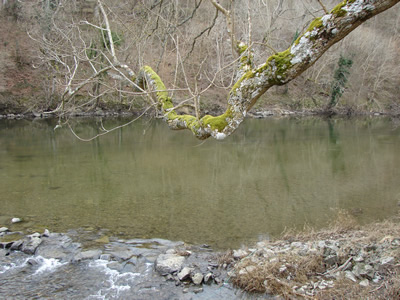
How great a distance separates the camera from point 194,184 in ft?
35.4

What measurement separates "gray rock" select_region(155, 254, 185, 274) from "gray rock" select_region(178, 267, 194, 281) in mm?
150

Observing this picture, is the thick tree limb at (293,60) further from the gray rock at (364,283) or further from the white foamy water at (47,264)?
the white foamy water at (47,264)

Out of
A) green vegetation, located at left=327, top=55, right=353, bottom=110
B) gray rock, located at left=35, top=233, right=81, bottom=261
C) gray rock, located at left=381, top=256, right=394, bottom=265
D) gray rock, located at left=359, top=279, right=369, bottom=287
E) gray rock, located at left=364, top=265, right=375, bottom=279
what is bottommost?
gray rock, located at left=35, top=233, right=81, bottom=261

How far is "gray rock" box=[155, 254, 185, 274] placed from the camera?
531 centimetres

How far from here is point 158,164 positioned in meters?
13.5

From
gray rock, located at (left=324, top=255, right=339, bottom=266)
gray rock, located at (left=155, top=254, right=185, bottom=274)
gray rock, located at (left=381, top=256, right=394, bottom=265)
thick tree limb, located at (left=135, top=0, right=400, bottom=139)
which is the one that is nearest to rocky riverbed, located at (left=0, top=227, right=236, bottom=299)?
gray rock, located at (left=155, top=254, right=185, bottom=274)

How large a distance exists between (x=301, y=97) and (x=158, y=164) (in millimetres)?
29167

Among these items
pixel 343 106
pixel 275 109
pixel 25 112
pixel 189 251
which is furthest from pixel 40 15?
pixel 343 106

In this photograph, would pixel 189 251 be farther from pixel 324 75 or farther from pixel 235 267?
pixel 324 75

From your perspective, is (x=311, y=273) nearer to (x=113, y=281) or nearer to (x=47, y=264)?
(x=113, y=281)

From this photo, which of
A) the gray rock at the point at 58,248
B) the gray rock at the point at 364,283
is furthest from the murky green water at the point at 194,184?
the gray rock at the point at 364,283

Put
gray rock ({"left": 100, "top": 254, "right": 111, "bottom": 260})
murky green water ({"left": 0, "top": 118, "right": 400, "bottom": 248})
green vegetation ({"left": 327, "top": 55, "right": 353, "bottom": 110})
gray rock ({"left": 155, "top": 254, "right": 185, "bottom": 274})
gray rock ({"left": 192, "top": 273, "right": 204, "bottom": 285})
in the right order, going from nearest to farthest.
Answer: gray rock ({"left": 192, "top": 273, "right": 204, "bottom": 285}) → gray rock ({"left": 155, "top": 254, "right": 185, "bottom": 274}) → gray rock ({"left": 100, "top": 254, "right": 111, "bottom": 260}) → murky green water ({"left": 0, "top": 118, "right": 400, "bottom": 248}) → green vegetation ({"left": 327, "top": 55, "right": 353, "bottom": 110})

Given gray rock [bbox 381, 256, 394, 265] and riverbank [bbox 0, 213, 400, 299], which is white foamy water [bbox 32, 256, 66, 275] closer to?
riverbank [bbox 0, 213, 400, 299]

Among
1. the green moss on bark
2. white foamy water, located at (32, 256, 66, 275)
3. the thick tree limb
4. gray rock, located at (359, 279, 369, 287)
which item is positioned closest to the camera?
the thick tree limb
